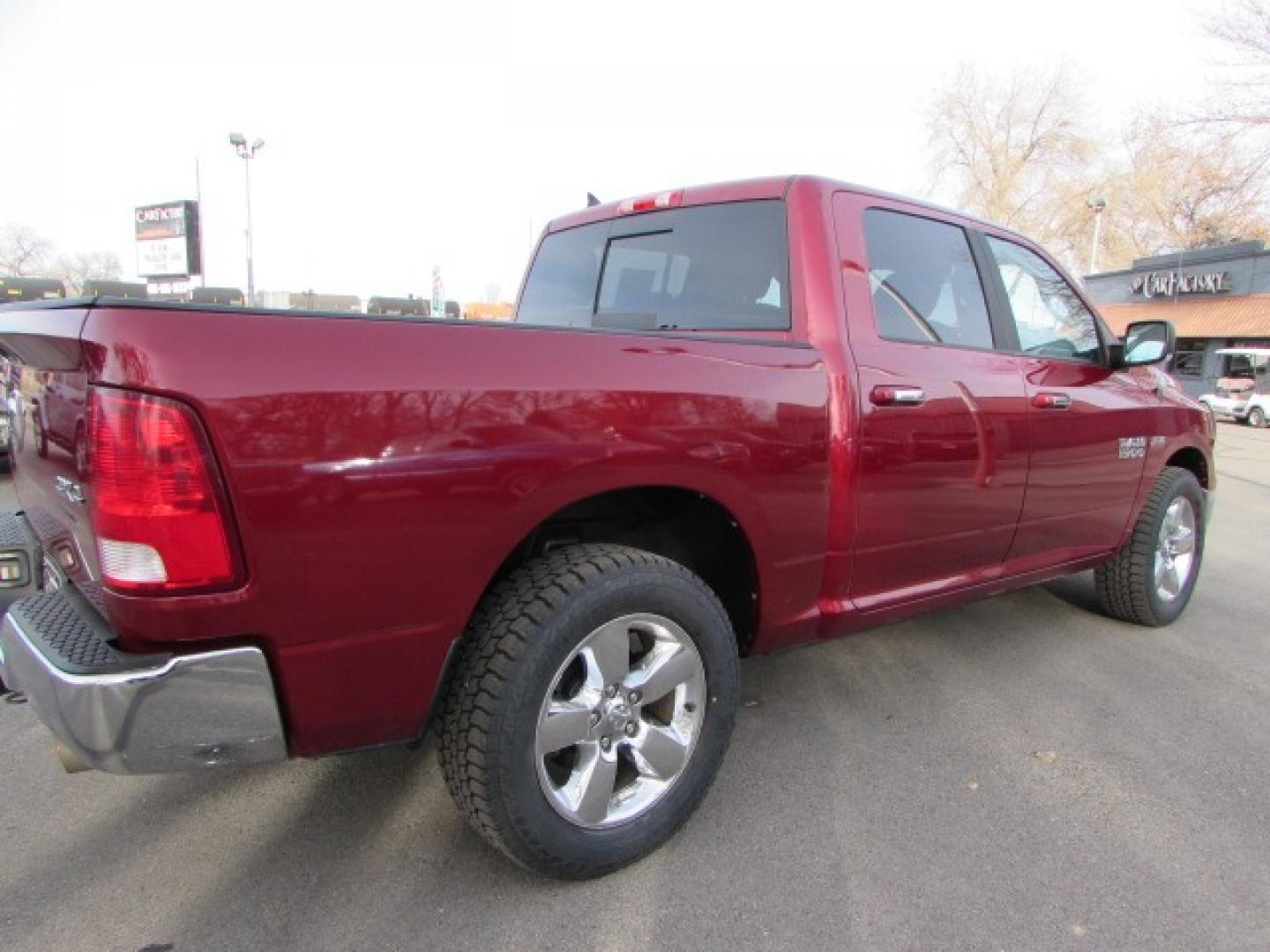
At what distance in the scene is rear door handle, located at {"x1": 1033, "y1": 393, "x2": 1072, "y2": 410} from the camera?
3.16 metres

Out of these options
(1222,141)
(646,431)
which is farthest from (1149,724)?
(1222,141)

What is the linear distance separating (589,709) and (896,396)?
1.37 m

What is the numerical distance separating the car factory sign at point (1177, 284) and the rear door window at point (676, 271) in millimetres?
33261

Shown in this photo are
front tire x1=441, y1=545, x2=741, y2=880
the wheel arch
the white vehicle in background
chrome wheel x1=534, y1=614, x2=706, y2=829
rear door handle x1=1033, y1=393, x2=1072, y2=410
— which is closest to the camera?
front tire x1=441, y1=545, x2=741, y2=880

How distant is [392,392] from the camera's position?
1.65m

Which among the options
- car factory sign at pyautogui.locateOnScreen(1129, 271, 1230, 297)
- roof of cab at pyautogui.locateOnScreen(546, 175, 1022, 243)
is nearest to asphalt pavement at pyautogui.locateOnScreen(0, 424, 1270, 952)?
roof of cab at pyautogui.locateOnScreen(546, 175, 1022, 243)

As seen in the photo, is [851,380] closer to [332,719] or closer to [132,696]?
[332,719]

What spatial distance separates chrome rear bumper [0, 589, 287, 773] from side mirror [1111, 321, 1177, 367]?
3622 millimetres

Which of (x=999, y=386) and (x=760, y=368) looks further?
(x=999, y=386)

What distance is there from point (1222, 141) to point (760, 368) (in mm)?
26230

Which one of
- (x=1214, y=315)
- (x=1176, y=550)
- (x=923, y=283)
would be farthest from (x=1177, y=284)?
(x=923, y=283)

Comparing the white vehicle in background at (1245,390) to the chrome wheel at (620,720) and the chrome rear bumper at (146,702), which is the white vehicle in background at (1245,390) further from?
the chrome rear bumper at (146,702)

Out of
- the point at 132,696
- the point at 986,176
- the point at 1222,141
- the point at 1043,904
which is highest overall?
the point at 986,176

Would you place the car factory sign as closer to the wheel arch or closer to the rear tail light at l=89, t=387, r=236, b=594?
the wheel arch
